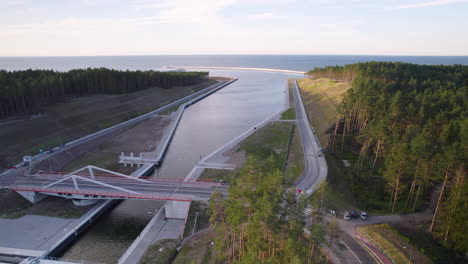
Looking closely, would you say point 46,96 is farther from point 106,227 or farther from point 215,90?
point 215,90

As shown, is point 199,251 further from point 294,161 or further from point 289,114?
point 289,114

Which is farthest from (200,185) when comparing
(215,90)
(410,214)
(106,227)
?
(215,90)

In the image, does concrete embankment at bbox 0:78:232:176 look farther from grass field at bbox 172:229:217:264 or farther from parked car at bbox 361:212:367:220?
parked car at bbox 361:212:367:220

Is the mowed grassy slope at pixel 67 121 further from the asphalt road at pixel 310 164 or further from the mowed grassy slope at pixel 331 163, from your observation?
the mowed grassy slope at pixel 331 163

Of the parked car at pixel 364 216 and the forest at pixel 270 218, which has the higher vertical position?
the forest at pixel 270 218

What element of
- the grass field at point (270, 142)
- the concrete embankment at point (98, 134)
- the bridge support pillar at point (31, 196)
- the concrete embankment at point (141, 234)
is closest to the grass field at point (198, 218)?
the concrete embankment at point (141, 234)

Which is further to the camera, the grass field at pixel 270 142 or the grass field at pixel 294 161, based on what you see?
the grass field at pixel 270 142

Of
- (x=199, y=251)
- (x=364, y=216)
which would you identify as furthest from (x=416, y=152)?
(x=199, y=251)

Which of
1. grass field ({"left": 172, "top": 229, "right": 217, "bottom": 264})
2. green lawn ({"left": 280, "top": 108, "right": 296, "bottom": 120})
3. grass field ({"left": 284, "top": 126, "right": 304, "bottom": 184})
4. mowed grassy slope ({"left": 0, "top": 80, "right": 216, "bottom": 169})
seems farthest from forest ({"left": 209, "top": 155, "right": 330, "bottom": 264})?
green lawn ({"left": 280, "top": 108, "right": 296, "bottom": 120})
